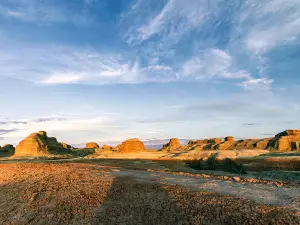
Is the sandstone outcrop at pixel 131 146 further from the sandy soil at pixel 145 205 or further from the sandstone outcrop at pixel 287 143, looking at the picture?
A: the sandy soil at pixel 145 205

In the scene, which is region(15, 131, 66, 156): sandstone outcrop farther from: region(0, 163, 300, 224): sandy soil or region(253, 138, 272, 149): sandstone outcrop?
region(253, 138, 272, 149): sandstone outcrop

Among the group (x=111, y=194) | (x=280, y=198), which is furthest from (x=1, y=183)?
(x=280, y=198)

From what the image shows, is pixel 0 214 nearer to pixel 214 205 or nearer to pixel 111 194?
pixel 111 194

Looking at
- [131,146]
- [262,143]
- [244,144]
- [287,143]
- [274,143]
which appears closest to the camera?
[287,143]

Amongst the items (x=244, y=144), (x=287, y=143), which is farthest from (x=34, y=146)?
(x=287, y=143)

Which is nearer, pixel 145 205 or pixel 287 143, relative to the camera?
pixel 145 205

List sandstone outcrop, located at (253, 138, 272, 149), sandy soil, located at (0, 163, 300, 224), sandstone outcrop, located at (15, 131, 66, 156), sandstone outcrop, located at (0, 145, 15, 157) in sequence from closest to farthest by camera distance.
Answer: sandy soil, located at (0, 163, 300, 224), sandstone outcrop, located at (15, 131, 66, 156), sandstone outcrop, located at (253, 138, 272, 149), sandstone outcrop, located at (0, 145, 15, 157)

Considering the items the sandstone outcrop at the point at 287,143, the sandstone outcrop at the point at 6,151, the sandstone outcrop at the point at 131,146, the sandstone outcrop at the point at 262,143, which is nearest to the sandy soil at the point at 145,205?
the sandstone outcrop at the point at 287,143

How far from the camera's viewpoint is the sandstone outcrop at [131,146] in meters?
140

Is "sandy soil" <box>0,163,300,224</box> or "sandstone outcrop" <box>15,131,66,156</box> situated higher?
"sandstone outcrop" <box>15,131,66,156</box>

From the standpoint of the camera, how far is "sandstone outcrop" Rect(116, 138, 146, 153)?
140m

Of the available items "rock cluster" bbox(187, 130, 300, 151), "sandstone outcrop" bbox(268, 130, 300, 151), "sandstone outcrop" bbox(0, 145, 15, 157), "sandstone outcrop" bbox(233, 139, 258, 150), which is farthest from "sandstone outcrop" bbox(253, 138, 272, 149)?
"sandstone outcrop" bbox(0, 145, 15, 157)

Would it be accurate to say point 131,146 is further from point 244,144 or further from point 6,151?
point 6,151

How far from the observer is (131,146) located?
142 meters
